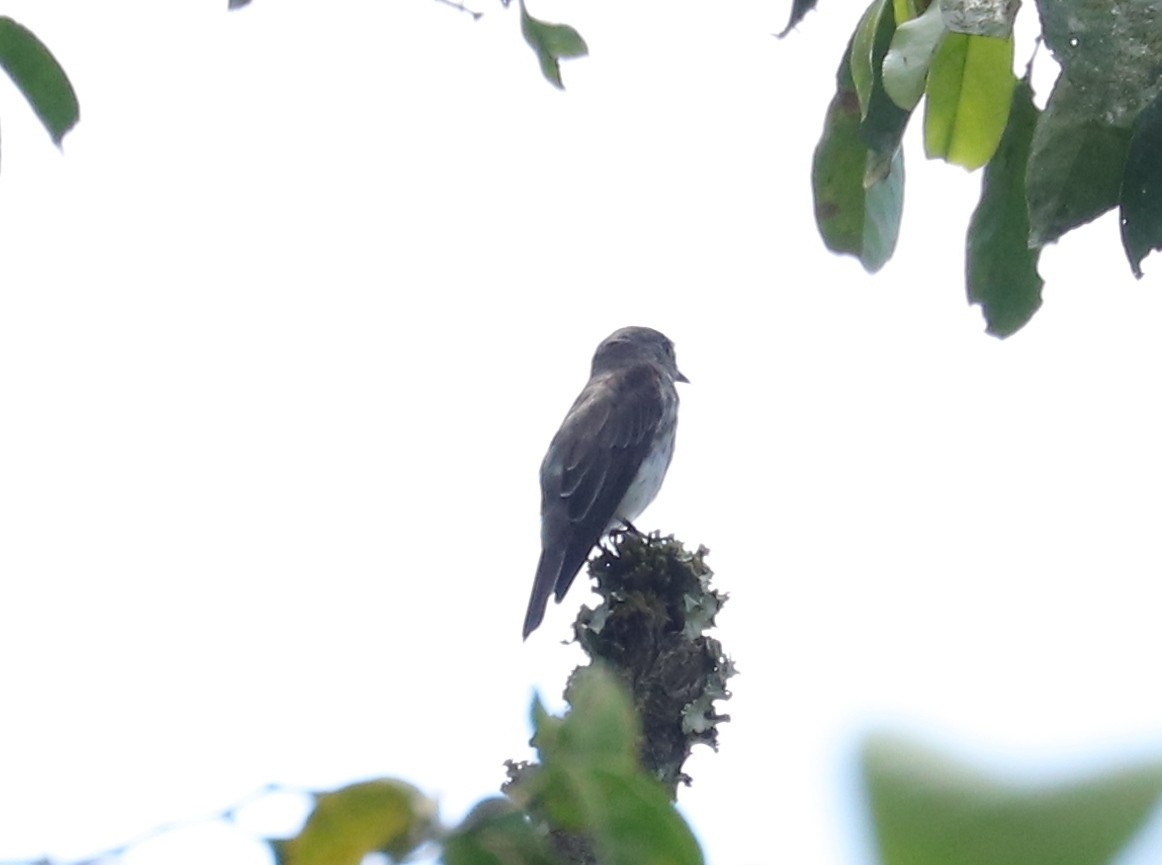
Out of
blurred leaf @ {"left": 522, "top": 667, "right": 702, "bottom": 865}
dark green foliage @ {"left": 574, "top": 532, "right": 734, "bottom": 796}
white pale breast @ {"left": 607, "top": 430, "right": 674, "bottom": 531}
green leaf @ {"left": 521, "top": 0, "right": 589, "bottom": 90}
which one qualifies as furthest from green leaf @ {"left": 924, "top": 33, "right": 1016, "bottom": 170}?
white pale breast @ {"left": 607, "top": 430, "right": 674, "bottom": 531}

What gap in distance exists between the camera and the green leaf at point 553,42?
9.64ft

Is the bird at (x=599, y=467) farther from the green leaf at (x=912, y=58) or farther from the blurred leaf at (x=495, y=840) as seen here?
Result: the blurred leaf at (x=495, y=840)

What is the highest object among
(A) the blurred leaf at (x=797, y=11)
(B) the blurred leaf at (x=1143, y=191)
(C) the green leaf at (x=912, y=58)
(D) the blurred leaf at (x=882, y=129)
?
(A) the blurred leaf at (x=797, y=11)

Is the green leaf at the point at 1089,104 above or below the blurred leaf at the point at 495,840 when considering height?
above

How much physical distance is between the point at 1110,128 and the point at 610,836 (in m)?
1.89

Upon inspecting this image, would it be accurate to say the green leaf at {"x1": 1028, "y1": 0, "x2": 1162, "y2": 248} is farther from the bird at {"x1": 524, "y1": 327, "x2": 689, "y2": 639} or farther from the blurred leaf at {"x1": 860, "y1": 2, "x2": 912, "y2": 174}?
the bird at {"x1": 524, "y1": 327, "x2": 689, "y2": 639}

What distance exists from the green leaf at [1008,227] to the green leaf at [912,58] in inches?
19.7

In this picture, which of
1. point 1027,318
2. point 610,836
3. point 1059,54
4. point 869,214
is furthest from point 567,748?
point 869,214

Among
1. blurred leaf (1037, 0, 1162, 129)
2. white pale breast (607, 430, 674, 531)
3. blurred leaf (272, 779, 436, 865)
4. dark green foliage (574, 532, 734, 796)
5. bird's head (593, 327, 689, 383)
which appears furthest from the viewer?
bird's head (593, 327, 689, 383)

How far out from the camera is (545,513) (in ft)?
27.6

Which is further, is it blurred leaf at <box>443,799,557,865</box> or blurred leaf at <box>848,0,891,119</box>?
blurred leaf at <box>848,0,891,119</box>

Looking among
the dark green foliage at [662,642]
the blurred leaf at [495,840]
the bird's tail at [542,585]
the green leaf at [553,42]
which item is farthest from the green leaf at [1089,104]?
the bird's tail at [542,585]

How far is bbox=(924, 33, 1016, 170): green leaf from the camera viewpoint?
2457 mm

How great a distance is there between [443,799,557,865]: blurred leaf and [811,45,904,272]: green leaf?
7.43 feet
